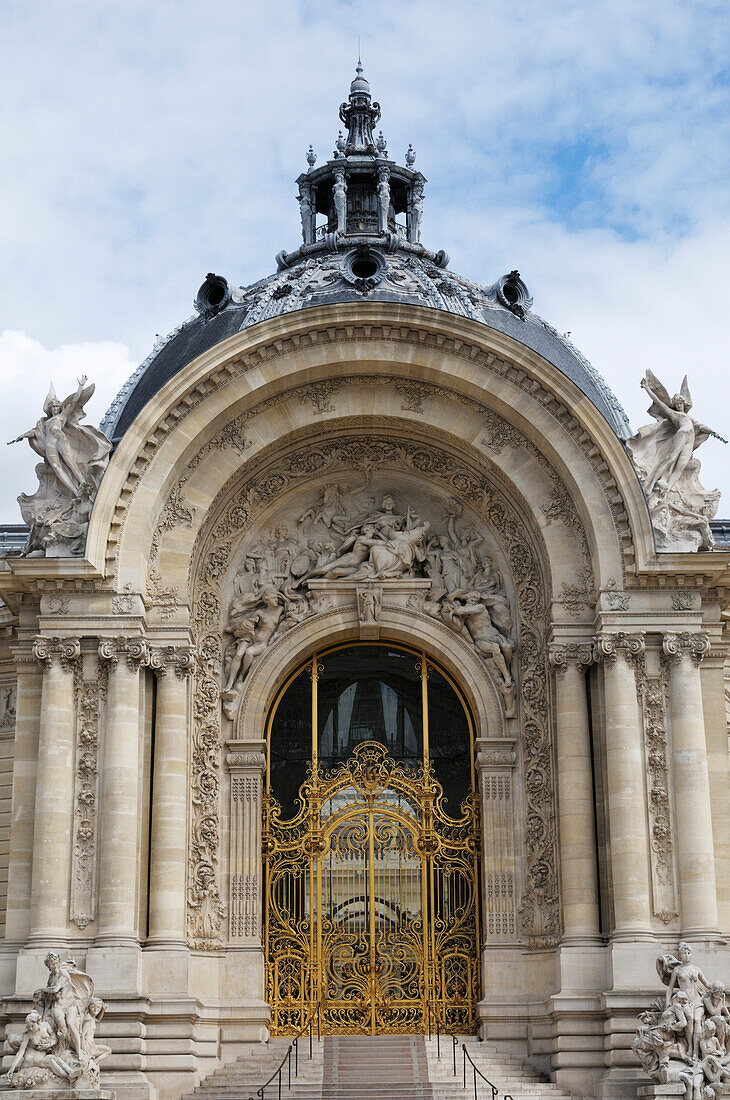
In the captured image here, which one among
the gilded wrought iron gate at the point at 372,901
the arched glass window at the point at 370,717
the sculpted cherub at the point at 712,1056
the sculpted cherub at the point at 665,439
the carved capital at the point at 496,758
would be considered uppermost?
the sculpted cherub at the point at 665,439

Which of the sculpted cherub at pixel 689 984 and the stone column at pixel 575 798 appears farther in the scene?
the stone column at pixel 575 798

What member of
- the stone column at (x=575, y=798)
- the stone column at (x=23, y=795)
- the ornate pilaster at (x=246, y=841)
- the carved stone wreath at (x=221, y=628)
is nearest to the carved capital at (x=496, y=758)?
the carved stone wreath at (x=221, y=628)

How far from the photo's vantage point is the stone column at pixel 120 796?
21953 millimetres

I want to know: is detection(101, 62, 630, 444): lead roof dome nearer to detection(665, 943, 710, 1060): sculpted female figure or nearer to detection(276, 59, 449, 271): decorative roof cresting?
detection(276, 59, 449, 271): decorative roof cresting

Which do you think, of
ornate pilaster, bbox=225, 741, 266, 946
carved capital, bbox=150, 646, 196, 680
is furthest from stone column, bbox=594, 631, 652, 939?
carved capital, bbox=150, 646, 196, 680

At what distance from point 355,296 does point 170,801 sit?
316 inches

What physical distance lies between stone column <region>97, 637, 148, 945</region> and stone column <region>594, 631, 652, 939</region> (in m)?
6.49

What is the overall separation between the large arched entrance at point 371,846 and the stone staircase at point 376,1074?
3.59 ft

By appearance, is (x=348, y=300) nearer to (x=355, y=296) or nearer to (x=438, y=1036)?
(x=355, y=296)

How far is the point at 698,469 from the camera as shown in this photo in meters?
24.1

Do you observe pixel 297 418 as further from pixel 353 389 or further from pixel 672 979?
pixel 672 979

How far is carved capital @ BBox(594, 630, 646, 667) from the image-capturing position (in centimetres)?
2302

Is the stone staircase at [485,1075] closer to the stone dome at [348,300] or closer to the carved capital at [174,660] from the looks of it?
the carved capital at [174,660]

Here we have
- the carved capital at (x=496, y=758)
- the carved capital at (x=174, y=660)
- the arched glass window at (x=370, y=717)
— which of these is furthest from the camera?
the arched glass window at (x=370, y=717)
